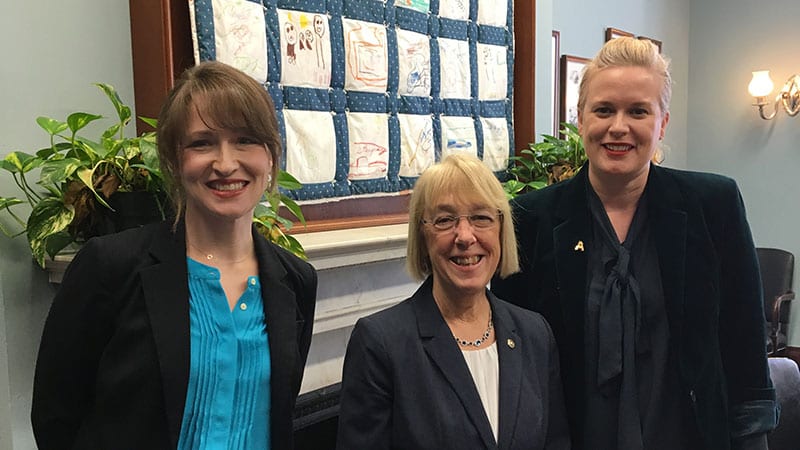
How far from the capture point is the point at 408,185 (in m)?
2.57

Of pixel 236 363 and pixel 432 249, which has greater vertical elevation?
pixel 432 249

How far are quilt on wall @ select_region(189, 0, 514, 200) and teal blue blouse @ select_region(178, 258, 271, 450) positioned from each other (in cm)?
88

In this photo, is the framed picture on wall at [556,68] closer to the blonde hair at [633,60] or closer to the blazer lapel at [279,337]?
the blonde hair at [633,60]

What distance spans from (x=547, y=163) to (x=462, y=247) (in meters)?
1.78

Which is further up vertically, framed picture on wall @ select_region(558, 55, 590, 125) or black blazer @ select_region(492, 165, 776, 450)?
framed picture on wall @ select_region(558, 55, 590, 125)

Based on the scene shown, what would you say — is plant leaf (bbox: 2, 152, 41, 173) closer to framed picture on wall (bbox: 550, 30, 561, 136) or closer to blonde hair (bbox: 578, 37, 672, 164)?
blonde hair (bbox: 578, 37, 672, 164)

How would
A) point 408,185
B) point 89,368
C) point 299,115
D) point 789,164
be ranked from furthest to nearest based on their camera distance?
point 789,164 < point 408,185 < point 299,115 < point 89,368

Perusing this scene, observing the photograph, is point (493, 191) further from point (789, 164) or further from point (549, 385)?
point (789, 164)

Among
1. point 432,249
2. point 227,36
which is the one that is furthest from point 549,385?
point 227,36

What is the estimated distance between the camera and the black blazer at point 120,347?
3.67 feet

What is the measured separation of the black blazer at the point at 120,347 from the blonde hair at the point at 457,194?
1.39ft

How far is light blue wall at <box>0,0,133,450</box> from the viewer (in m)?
1.54

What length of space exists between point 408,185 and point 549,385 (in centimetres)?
138

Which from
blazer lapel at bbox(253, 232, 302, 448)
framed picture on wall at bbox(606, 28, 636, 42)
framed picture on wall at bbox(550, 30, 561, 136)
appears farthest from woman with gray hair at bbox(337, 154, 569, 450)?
framed picture on wall at bbox(606, 28, 636, 42)
